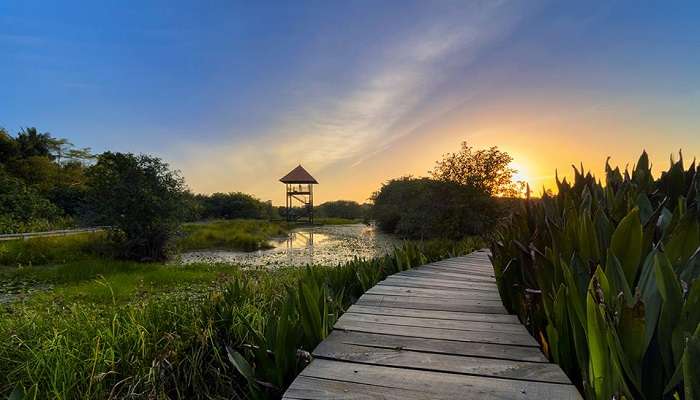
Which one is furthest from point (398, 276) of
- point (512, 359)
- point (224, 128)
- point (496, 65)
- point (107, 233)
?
point (107, 233)

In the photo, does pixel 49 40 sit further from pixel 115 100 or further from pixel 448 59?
pixel 448 59

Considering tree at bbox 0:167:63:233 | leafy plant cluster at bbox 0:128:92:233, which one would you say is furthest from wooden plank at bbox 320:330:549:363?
tree at bbox 0:167:63:233

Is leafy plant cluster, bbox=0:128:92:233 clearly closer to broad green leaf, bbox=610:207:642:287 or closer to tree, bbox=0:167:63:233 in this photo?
tree, bbox=0:167:63:233

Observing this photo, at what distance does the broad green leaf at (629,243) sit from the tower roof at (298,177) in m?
27.7

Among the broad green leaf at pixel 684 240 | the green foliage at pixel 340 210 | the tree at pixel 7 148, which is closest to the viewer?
the broad green leaf at pixel 684 240

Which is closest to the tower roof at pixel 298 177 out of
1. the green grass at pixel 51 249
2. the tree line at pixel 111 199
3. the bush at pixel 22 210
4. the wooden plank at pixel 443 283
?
the tree line at pixel 111 199

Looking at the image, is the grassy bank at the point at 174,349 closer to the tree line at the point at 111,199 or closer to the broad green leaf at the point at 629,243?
the broad green leaf at the point at 629,243

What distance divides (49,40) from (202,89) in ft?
11.5

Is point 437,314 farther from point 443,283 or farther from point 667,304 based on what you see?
point 667,304

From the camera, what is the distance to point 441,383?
1.41 meters

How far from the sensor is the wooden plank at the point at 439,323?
200 centimetres

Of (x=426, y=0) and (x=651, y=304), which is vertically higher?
(x=426, y=0)

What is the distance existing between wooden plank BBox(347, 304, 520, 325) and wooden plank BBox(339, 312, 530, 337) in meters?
0.06

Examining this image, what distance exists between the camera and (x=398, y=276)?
3.71 m
